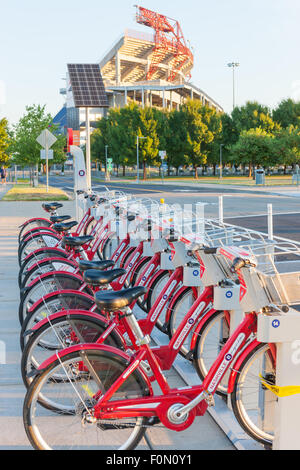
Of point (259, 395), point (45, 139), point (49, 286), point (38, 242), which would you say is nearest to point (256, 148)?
point (45, 139)

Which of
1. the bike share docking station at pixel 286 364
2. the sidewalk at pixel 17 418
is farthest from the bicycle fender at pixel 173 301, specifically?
the bike share docking station at pixel 286 364

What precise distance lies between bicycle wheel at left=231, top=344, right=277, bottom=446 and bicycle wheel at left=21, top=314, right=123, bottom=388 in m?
0.86

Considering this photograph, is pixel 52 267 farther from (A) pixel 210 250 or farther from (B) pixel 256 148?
(B) pixel 256 148

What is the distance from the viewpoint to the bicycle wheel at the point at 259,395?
133 inches

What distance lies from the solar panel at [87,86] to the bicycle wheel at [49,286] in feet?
33.3

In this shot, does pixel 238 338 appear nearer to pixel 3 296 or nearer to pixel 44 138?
pixel 3 296

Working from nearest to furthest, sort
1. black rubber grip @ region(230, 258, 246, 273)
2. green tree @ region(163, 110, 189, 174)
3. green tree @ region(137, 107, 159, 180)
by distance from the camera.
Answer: black rubber grip @ region(230, 258, 246, 273) < green tree @ region(137, 107, 159, 180) < green tree @ region(163, 110, 189, 174)

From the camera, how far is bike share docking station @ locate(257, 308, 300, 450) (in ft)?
9.80

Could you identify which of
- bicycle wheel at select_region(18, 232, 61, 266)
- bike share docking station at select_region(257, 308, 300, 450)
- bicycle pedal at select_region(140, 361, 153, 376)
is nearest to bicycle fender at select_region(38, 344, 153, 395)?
bicycle pedal at select_region(140, 361, 153, 376)

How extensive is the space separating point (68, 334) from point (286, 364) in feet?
5.75

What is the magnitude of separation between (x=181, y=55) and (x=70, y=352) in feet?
355

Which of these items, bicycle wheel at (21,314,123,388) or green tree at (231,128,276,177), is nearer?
bicycle wheel at (21,314,123,388)

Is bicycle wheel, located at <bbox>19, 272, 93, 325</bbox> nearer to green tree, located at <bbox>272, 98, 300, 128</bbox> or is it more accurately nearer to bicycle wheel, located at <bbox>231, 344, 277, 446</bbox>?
bicycle wheel, located at <bbox>231, 344, 277, 446</bbox>

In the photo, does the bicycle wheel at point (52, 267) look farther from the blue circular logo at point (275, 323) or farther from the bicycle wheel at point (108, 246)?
the blue circular logo at point (275, 323)
